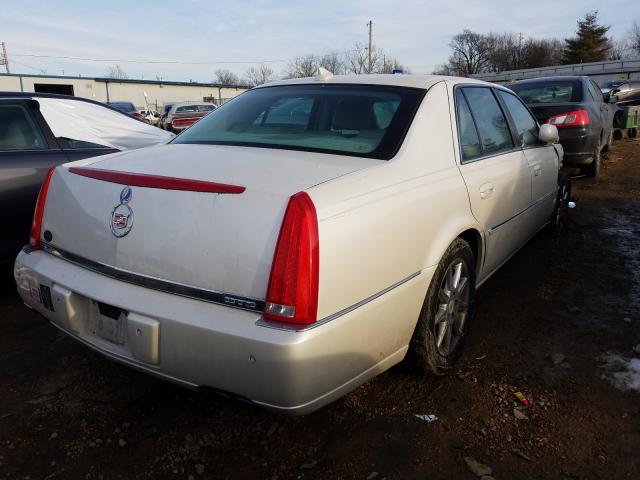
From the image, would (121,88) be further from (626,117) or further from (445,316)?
(445,316)

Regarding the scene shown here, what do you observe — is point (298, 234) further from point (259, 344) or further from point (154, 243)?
point (154, 243)

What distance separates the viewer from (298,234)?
68.8 inches

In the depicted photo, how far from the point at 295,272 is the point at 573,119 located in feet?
21.0

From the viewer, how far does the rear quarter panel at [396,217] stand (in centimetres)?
184

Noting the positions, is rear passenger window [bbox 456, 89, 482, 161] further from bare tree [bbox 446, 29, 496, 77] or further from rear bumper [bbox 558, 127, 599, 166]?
bare tree [bbox 446, 29, 496, 77]

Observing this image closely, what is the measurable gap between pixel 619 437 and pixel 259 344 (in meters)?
1.65

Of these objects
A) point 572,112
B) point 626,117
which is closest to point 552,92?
point 572,112

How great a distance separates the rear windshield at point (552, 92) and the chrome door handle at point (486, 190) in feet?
17.0

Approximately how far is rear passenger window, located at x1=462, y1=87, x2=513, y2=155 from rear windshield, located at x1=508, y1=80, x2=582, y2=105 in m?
4.40

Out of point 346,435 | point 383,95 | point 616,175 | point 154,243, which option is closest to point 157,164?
point 154,243

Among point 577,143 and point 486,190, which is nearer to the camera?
point 486,190

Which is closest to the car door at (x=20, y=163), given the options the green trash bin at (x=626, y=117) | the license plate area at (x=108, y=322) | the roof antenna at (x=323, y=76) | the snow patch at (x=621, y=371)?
the license plate area at (x=108, y=322)

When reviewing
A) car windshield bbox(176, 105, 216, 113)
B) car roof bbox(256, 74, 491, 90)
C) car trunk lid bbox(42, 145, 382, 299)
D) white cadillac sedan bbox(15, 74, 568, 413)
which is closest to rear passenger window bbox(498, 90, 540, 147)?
car roof bbox(256, 74, 491, 90)

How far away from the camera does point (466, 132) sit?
294 cm
